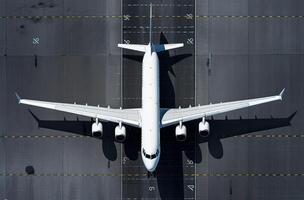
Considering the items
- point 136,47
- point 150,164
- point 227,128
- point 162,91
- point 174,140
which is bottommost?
point 150,164

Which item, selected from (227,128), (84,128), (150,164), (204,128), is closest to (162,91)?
(204,128)

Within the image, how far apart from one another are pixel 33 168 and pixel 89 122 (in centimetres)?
427

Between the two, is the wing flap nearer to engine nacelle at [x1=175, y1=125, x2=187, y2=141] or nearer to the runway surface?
the runway surface

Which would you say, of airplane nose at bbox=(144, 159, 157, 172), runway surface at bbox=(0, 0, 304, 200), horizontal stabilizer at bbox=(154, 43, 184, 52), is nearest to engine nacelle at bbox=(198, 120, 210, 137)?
runway surface at bbox=(0, 0, 304, 200)

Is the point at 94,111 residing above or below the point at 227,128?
above

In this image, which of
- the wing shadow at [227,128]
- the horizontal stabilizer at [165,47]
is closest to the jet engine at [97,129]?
the wing shadow at [227,128]

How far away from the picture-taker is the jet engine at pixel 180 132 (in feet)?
86.3

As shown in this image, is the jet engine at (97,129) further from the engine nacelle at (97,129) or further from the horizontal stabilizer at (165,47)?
the horizontal stabilizer at (165,47)

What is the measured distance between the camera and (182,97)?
91.5 ft

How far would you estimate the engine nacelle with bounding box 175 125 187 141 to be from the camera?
26312 millimetres

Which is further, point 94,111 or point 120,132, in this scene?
point 94,111

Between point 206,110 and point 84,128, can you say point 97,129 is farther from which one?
point 206,110

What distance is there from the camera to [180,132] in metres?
26.3

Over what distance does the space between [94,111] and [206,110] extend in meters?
6.26
